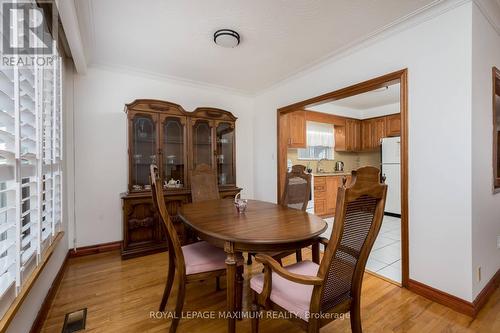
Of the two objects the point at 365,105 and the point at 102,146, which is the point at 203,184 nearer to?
the point at 102,146

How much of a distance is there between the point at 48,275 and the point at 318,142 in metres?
5.07

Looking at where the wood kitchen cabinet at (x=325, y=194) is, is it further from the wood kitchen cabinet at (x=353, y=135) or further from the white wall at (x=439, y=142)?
the white wall at (x=439, y=142)

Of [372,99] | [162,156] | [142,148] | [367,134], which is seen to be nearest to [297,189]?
[162,156]

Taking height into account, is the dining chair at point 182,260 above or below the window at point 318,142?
below

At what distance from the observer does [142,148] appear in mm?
3186

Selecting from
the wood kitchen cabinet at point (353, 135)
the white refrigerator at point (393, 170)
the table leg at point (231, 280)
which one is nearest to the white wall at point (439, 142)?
the table leg at point (231, 280)

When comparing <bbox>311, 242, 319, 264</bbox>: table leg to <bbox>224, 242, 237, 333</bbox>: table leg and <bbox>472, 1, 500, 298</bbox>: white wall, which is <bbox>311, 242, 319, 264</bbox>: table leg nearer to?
<bbox>224, 242, 237, 333</bbox>: table leg

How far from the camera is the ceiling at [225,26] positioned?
1962 millimetres

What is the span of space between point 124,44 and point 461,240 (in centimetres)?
377

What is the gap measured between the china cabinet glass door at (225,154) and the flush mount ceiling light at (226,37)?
1.51 meters

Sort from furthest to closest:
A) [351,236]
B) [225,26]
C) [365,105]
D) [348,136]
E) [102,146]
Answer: [348,136], [365,105], [102,146], [225,26], [351,236]

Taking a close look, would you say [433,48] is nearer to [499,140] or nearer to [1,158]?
[499,140]

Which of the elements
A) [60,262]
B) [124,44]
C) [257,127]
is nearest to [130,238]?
[60,262]

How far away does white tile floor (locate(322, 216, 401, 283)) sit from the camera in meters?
2.51
